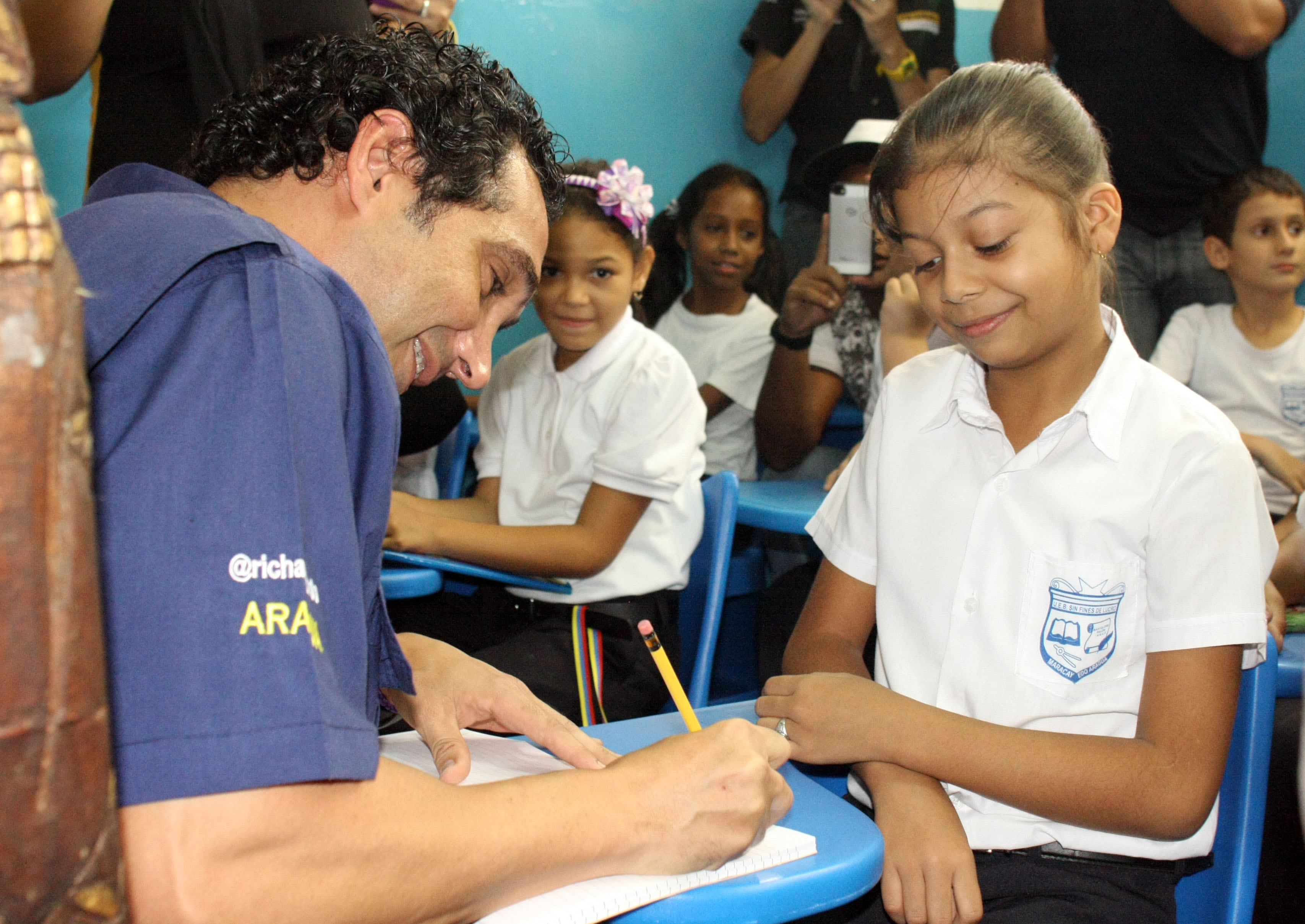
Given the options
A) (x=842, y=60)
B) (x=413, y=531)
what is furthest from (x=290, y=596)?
(x=842, y=60)

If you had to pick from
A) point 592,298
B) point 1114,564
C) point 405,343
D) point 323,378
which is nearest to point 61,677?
point 323,378

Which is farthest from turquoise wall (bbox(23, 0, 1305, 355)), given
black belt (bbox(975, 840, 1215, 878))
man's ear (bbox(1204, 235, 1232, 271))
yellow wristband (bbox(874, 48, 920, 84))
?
black belt (bbox(975, 840, 1215, 878))

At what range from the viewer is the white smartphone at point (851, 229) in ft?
8.31

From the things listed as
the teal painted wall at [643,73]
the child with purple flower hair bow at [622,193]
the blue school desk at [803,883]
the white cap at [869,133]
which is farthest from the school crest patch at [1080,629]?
the teal painted wall at [643,73]

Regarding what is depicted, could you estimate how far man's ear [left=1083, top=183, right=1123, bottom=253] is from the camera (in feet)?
4.06

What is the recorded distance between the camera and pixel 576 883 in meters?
0.75

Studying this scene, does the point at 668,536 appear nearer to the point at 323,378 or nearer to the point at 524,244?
the point at 524,244

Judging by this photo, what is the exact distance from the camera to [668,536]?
2092 millimetres

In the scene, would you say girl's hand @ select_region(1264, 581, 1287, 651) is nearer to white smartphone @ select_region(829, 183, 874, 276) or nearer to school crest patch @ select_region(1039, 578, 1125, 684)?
school crest patch @ select_region(1039, 578, 1125, 684)

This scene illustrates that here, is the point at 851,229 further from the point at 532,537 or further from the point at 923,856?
the point at 923,856

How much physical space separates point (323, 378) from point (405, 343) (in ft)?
1.18

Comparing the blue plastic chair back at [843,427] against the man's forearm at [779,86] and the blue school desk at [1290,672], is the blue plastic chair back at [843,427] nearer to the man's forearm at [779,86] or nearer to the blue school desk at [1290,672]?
the man's forearm at [779,86]

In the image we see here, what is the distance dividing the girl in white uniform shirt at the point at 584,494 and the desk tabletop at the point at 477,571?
0.11 feet

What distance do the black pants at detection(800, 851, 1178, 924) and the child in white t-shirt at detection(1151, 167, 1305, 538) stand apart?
1988 mm
